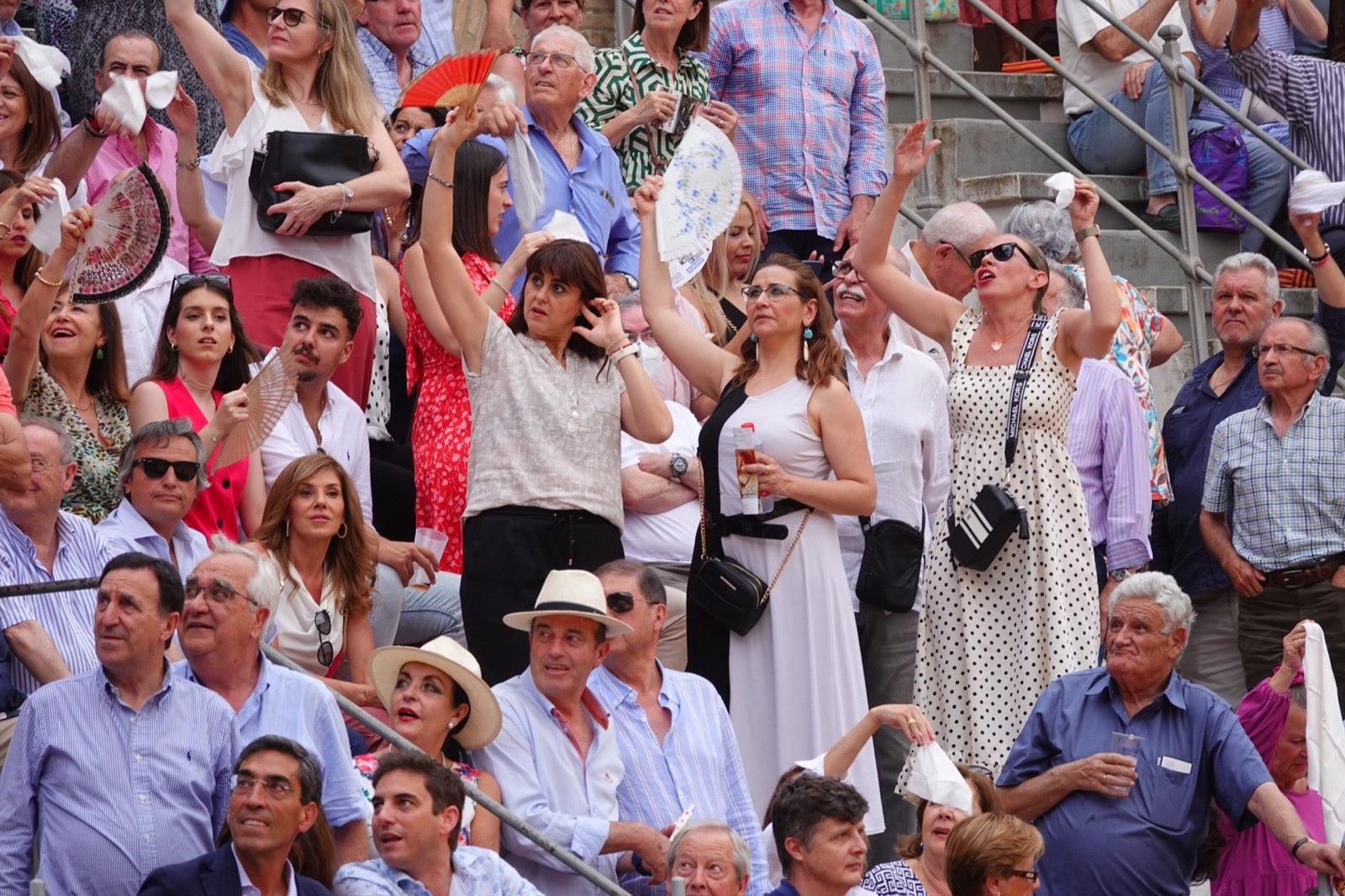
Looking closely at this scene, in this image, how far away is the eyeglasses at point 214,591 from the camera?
5910 millimetres

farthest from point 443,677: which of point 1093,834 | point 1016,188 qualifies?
point 1016,188

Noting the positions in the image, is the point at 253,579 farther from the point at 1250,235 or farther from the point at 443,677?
the point at 1250,235

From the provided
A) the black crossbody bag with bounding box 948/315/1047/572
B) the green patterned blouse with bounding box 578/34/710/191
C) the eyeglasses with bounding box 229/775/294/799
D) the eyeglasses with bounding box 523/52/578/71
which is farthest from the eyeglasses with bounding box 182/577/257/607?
the green patterned blouse with bounding box 578/34/710/191

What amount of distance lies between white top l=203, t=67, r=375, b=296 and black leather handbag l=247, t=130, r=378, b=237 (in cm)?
4

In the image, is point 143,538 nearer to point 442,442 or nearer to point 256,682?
point 256,682

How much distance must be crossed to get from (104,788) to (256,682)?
54 centimetres

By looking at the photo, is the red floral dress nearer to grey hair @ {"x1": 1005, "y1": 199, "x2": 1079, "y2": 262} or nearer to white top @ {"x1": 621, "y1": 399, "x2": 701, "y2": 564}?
white top @ {"x1": 621, "y1": 399, "x2": 701, "y2": 564}

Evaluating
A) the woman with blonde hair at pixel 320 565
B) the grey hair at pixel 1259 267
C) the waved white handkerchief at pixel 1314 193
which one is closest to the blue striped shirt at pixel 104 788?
the woman with blonde hair at pixel 320 565

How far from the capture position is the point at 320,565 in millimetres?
6883

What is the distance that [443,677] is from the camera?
20.4 feet

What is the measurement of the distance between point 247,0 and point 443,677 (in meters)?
3.60

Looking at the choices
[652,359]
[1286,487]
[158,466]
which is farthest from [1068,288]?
[158,466]

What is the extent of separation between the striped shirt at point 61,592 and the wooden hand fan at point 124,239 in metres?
0.97

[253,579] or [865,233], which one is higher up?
[865,233]
